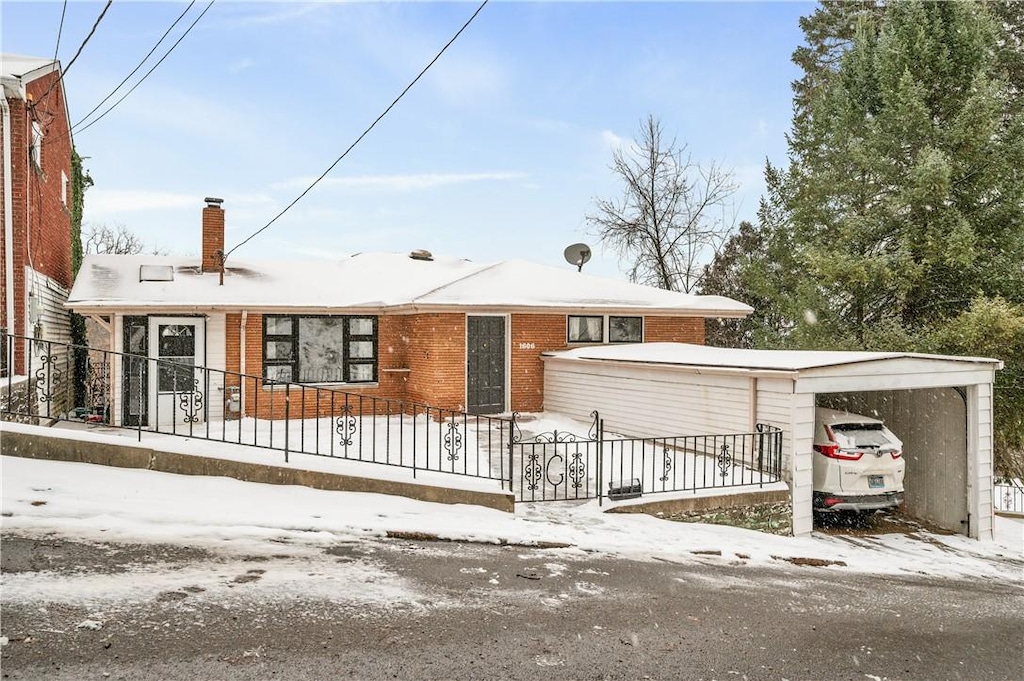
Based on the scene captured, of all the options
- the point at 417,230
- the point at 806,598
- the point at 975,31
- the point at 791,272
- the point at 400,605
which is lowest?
the point at 806,598

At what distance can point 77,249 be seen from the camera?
69.3 feet

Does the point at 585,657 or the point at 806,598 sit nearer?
the point at 585,657

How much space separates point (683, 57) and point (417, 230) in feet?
64.2

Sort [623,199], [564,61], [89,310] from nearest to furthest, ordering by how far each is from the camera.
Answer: [89,310] < [564,61] < [623,199]

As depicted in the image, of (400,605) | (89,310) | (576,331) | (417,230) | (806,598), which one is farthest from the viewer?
(417,230)

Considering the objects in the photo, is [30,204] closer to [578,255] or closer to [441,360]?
[441,360]

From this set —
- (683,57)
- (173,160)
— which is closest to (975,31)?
(683,57)

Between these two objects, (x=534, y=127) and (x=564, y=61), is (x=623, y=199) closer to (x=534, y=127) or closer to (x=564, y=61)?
(x=534, y=127)

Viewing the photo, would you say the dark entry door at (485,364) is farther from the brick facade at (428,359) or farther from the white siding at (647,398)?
the white siding at (647,398)

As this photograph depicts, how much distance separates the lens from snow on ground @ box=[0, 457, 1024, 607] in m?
5.28

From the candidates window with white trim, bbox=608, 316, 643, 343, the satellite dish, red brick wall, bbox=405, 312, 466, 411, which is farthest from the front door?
the satellite dish

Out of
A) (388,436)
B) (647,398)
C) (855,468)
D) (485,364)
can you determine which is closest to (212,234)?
(485,364)

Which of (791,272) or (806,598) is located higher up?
(791,272)

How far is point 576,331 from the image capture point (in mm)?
18031
